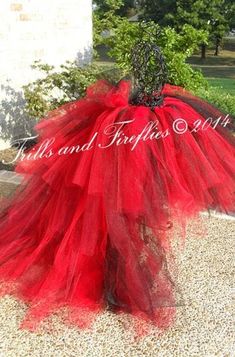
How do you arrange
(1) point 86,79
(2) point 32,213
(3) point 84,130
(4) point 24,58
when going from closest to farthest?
(3) point 84,130
(2) point 32,213
(1) point 86,79
(4) point 24,58

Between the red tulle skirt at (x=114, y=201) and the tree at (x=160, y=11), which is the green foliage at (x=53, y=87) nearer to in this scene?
the red tulle skirt at (x=114, y=201)

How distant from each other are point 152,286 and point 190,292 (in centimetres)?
39

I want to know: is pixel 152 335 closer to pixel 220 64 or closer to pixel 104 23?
pixel 104 23

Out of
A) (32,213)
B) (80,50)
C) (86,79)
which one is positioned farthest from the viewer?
(80,50)

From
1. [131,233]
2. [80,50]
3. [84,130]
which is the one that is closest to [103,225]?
[131,233]

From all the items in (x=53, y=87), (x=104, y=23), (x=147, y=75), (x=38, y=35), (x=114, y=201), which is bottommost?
(x=53, y=87)

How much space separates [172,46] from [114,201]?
4.52m

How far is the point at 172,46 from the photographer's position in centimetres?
647

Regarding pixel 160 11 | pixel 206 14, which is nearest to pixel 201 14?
pixel 206 14

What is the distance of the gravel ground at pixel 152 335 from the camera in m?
2.28

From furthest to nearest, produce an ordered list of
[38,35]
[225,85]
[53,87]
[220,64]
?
[220,64] → [225,85] → [38,35] → [53,87]

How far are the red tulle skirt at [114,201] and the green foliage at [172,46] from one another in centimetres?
339

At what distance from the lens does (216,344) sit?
2.33 m

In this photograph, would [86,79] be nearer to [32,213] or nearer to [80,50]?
[80,50]
